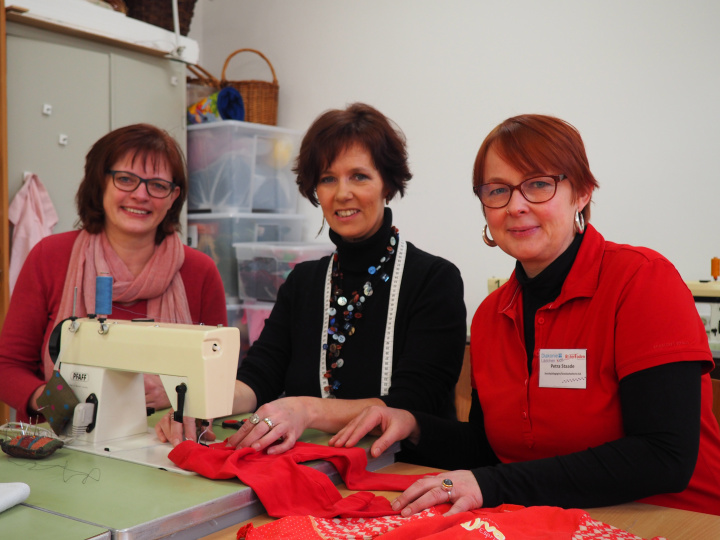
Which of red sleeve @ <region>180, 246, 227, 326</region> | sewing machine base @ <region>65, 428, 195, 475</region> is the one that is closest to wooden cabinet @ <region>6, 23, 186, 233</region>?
red sleeve @ <region>180, 246, 227, 326</region>

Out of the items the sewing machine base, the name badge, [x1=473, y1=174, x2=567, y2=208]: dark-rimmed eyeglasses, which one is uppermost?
[x1=473, y1=174, x2=567, y2=208]: dark-rimmed eyeglasses

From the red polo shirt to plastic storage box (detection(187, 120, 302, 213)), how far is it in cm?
261

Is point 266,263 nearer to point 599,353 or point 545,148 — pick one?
point 545,148

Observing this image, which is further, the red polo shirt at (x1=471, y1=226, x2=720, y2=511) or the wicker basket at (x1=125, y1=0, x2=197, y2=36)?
the wicker basket at (x1=125, y1=0, x2=197, y2=36)

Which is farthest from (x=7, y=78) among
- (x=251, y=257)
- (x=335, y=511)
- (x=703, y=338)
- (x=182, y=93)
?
(x=703, y=338)

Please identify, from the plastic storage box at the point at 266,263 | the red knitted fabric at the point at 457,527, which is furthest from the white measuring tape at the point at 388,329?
the plastic storage box at the point at 266,263

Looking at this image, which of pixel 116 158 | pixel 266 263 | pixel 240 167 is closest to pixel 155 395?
pixel 116 158

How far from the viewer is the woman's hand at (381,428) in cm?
135

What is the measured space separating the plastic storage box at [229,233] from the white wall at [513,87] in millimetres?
311

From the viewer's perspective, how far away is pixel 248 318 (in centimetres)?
372

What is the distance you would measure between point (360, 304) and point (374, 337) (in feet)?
0.31

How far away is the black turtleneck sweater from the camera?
167 cm

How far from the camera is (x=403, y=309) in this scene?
176 cm

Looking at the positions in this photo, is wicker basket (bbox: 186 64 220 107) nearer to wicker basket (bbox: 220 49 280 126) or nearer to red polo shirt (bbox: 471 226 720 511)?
wicker basket (bbox: 220 49 280 126)
